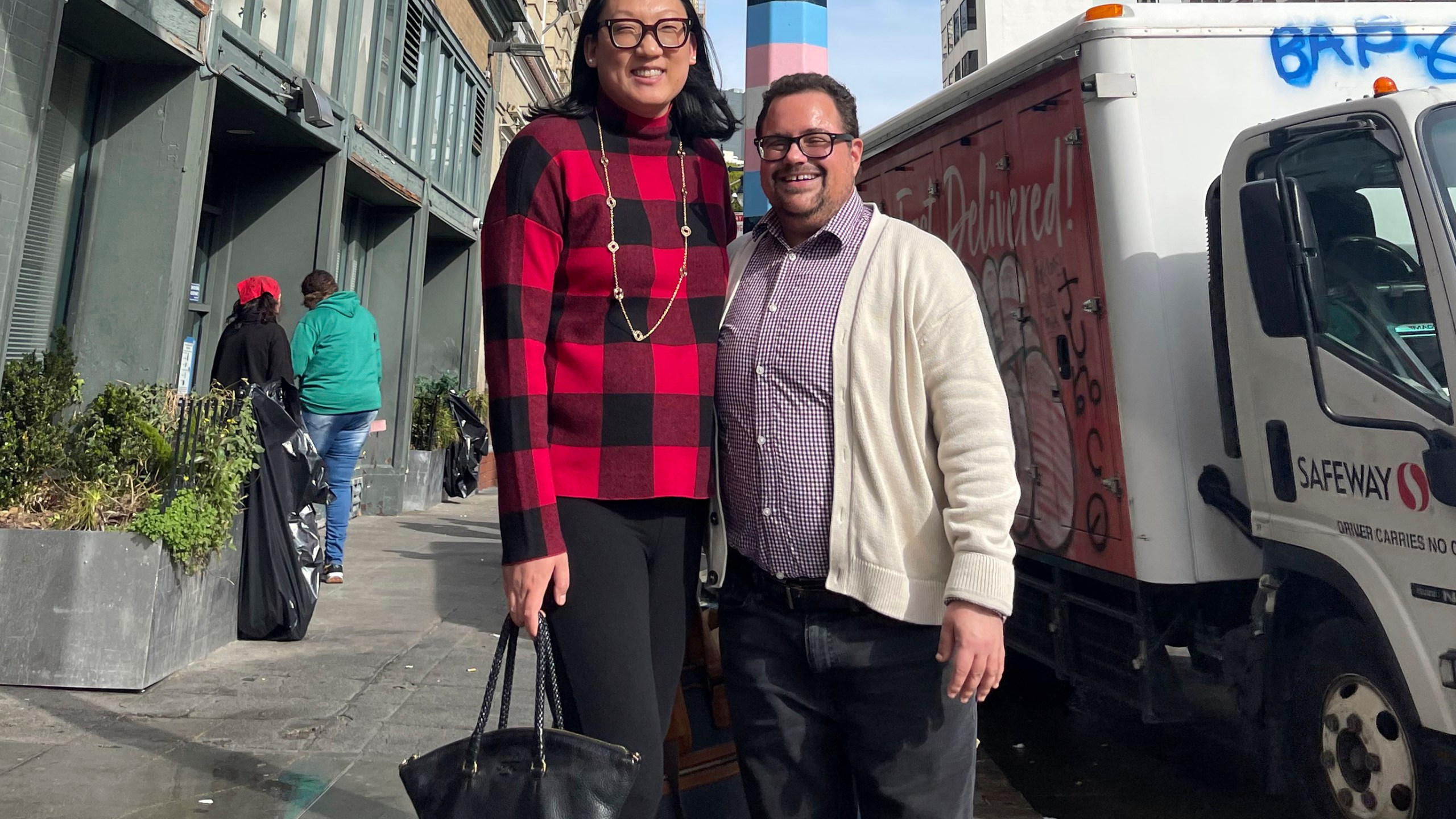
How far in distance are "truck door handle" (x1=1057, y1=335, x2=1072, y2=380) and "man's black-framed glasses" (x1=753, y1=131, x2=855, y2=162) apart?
238cm

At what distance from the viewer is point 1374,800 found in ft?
10.6

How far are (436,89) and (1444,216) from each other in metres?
11.5

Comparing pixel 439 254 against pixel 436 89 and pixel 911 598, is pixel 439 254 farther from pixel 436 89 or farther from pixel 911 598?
pixel 911 598

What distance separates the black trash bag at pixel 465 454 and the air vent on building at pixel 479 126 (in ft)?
14.5

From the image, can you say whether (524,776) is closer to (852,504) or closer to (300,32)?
(852,504)

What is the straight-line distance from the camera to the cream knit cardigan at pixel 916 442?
1964 millimetres

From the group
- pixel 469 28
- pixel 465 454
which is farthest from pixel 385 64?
pixel 465 454

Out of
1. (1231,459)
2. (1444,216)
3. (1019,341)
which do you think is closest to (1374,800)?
(1231,459)

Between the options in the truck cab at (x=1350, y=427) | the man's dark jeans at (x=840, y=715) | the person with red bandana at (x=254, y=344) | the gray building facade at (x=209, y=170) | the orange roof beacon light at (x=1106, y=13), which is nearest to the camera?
the man's dark jeans at (x=840, y=715)

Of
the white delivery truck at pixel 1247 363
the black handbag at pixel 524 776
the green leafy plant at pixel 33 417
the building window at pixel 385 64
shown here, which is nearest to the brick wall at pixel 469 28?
the building window at pixel 385 64

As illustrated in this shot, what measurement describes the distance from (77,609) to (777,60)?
13.6 ft

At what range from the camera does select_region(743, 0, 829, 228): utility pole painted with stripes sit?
5688 mm

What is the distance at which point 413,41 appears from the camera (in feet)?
38.8

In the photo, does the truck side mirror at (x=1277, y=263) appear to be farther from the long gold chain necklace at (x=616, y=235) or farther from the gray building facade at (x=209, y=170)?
the gray building facade at (x=209, y=170)
